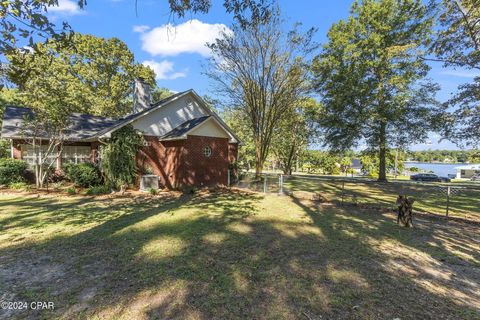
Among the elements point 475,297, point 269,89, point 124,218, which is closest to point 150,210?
point 124,218

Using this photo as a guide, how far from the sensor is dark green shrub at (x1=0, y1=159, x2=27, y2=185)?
13891mm

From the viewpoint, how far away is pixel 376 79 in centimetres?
2170

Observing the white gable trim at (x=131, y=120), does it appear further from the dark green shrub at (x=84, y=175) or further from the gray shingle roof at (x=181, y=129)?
the dark green shrub at (x=84, y=175)

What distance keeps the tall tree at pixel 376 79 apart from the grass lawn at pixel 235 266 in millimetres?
14917

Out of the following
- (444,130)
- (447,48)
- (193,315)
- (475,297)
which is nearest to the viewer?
(193,315)

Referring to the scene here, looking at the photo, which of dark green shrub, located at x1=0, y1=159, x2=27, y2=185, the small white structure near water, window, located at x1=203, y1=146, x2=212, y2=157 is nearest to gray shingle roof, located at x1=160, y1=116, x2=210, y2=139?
window, located at x1=203, y1=146, x2=212, y2=157

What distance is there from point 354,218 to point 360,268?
4.55m

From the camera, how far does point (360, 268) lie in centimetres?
463

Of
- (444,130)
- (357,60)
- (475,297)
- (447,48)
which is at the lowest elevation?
(475,297)

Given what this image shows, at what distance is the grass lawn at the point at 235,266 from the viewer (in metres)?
3.36

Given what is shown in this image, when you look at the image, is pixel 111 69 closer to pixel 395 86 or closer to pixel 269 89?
pixel 269 89

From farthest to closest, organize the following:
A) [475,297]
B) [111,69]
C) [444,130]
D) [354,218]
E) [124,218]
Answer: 1. [111,69]
2. [444,130]
3. [354,218]
4. [124,218]
5. [475,297]

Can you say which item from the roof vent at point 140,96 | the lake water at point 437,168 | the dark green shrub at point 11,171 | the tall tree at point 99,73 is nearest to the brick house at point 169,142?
the dark green shrub at point 11,171

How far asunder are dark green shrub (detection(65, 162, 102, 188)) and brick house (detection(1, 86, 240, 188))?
166 centimetres
